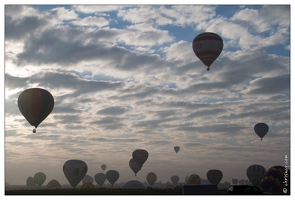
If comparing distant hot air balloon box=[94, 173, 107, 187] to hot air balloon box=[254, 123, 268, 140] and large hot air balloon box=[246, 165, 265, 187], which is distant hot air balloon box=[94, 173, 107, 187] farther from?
hot air balloon box=[254, 123, 268, 140]

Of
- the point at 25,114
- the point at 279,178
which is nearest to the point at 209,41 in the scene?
the point at 279,178

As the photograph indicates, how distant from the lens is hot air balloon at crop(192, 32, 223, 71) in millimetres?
76438

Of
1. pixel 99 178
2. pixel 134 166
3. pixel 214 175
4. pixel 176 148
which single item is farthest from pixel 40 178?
pixel 214 175

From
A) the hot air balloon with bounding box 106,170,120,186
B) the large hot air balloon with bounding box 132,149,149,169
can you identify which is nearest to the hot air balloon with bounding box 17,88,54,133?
the large hot air balloon with bounding box 132,149,149,169

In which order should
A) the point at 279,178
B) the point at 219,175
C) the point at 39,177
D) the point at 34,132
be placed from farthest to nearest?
the point at 39,177 → the point at 219,175 → the point at 34,132 → the point at 279,178

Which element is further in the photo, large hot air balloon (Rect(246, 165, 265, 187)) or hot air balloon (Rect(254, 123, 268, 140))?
hot air balloon (Rect(254, 123, 268, 140))

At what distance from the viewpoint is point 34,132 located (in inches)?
2559

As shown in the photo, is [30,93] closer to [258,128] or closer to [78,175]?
[78,175]

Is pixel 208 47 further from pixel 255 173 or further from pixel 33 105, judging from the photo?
pixel 255 173

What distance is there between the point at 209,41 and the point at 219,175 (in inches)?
2183

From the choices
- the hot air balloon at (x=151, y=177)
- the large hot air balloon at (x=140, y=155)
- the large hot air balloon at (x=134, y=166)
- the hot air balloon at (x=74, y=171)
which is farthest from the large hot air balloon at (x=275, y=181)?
the hot air balloon at (x=151, y=177)

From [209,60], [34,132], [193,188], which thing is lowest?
[193,188]

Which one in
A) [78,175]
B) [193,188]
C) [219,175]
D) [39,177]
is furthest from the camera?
[39,177]

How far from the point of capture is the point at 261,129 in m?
99.0
